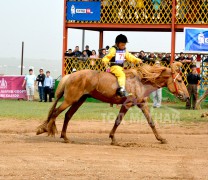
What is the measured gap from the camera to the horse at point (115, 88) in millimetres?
15984

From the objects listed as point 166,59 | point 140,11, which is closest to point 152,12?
point 140,11

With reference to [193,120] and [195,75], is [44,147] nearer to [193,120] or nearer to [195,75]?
[193,120]

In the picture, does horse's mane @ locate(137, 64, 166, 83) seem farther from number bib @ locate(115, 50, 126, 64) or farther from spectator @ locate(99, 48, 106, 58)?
spectator @ locate(99, 48, 106, 58)

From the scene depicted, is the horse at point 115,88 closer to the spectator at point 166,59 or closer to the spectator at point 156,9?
the spectator at point 166,59

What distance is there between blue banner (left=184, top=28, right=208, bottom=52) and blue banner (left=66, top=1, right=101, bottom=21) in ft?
16.1

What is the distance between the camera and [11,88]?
36.1 meters

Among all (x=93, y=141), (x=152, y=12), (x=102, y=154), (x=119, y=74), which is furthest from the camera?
A: (x=152, y=12)

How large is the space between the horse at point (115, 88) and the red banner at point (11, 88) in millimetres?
19740

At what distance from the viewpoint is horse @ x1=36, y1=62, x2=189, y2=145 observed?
15984 mm

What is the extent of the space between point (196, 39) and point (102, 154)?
60.5 feet

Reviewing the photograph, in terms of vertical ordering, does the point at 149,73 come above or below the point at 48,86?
above

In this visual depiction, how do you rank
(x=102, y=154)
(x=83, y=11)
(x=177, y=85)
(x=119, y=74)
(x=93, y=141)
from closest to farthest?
1. (x=102, y=154)
2. (x=119, y=74)
3. (x=177, y=85)
4. (x=93, y=141)
5. (x=83, y=11)

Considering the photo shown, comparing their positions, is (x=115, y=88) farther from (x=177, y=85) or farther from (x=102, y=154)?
(x=102, y=154)

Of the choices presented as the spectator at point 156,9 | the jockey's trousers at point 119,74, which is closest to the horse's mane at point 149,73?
the jockey's trousers at point 119,74
